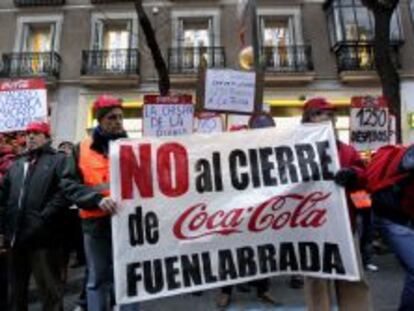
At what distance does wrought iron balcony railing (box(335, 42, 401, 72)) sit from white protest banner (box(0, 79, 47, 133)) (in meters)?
12.7

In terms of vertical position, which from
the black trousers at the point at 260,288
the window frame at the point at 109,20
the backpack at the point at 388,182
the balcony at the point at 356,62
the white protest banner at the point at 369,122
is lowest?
the black trousers at the point at 260,288

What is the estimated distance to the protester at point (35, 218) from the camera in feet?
16.3

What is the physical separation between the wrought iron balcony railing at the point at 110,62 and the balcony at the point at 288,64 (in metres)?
4.20

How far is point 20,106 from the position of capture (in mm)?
7996

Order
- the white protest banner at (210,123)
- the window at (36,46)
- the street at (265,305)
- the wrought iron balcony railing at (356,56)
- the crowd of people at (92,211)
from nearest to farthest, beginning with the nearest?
the crowd of people at (92,211) < the street at (265,305) < the white protest banner at (210,123) < the wrought iron balcony railing at (356,56) < the window at (36,46)

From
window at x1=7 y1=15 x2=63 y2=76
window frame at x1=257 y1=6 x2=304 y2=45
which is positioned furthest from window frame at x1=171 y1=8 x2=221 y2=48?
window at x1=7 y1=15 x2=63 y2=76

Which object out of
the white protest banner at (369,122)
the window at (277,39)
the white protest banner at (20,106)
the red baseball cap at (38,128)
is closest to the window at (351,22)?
the window at (277,39)

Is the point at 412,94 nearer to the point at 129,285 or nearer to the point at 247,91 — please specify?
the point at 247,91

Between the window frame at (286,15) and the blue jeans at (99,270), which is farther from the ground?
the window frame at (286,15)

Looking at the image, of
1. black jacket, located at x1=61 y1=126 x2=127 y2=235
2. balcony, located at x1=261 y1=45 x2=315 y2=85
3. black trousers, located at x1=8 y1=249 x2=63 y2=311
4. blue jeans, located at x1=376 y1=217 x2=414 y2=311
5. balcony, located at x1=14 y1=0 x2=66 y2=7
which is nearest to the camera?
blue jeans, located at x1=376 y1=217 x2=414 y2=311

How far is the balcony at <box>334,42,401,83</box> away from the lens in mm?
18672

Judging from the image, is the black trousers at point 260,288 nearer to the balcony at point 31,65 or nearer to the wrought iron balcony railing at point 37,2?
the balcony at point 31,65

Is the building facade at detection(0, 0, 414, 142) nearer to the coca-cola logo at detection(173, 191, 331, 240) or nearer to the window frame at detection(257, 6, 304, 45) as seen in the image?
the window frame at detection(257, 6, 304, 45)

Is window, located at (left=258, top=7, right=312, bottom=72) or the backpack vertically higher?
window, located at (left=258, top=7, right=312, bottom=72)
